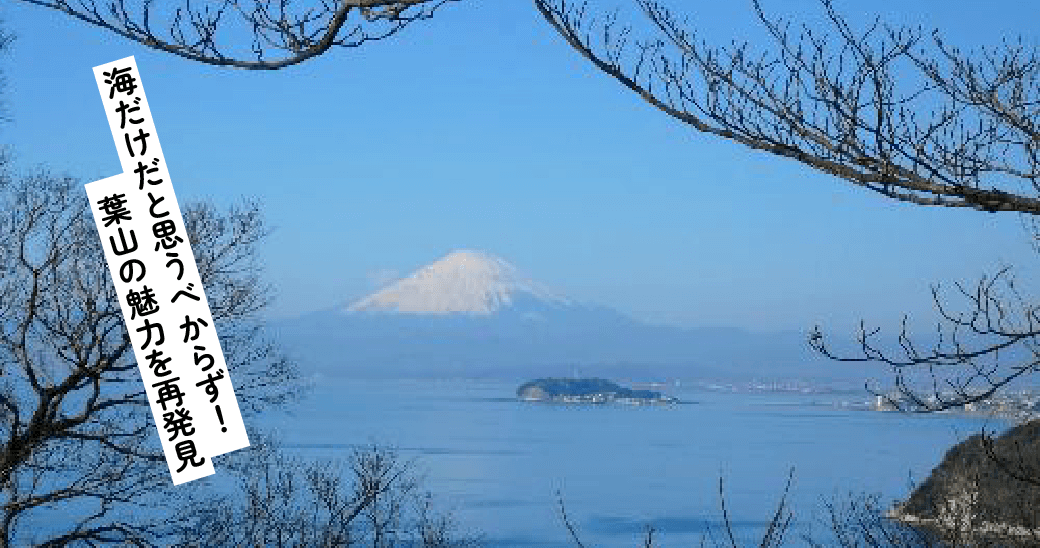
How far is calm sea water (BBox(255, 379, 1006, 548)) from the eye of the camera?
43.3m

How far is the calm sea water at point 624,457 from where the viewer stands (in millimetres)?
43281

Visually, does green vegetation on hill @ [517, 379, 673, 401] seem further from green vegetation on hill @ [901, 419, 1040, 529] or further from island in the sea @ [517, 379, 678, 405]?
green vegetation on hill @ [901, 419, 1040, 529]

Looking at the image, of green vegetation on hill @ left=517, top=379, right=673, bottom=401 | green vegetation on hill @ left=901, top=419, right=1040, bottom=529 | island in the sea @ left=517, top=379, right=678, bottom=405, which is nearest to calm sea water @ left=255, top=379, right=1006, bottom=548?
green vegetation on hill @ left=901, top=419, right=1040, bottom=529

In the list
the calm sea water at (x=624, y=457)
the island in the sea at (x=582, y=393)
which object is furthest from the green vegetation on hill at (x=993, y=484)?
the island in the sea at (x=582, y=393)

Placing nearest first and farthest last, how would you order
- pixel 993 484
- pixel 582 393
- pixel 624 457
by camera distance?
pixel 993 484 < pixel 624 457 < pixel 582 393

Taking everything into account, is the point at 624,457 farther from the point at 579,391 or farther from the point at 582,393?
the point at 579,391

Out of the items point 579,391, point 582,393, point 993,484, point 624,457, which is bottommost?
point 624,457

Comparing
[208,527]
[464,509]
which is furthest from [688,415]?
[208,527]

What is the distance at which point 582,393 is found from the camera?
136m

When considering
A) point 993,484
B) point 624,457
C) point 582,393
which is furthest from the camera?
point 582,393

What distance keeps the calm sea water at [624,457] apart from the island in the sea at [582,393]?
5.69 meters

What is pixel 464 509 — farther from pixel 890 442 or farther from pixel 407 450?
pixel 890 442

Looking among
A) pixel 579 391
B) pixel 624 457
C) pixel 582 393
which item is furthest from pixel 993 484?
pixel 579 391

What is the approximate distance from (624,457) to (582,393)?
67137 mm
